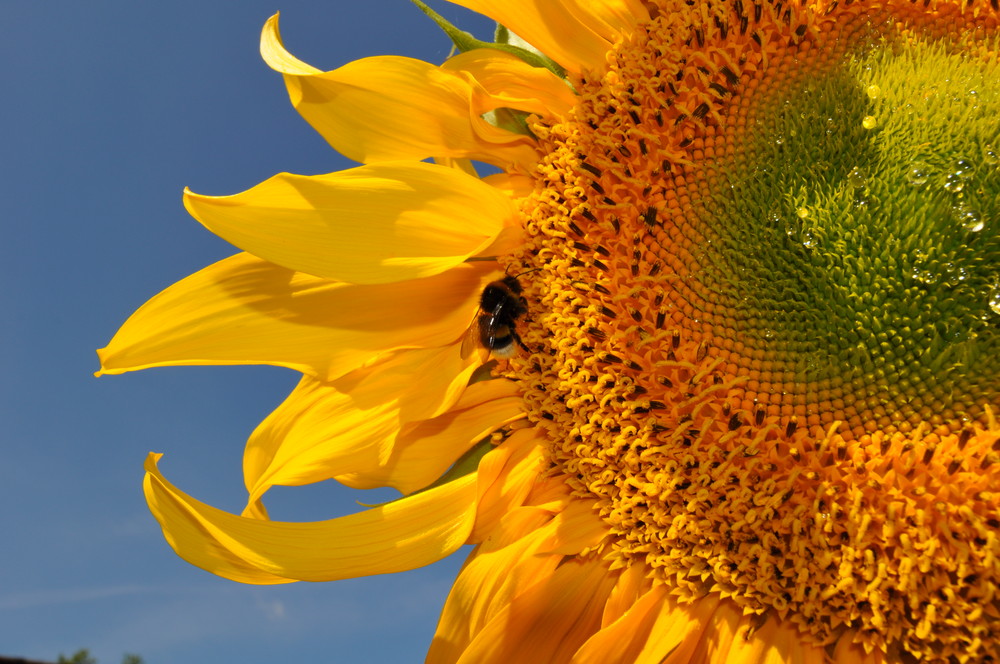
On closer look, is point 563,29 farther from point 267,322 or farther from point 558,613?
point 558,613

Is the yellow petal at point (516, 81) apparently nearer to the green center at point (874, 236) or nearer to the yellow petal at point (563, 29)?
the yellow petal at point (563, 29)

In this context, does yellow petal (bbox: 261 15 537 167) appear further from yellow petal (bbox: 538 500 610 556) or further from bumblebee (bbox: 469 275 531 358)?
yellow petal (bbox: 538 500 610 556)

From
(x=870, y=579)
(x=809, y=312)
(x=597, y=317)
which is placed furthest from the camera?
(x=597, y=317)

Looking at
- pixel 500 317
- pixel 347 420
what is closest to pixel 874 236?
pixel 500 317

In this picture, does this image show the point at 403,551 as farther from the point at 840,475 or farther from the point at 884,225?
the point at 884,225

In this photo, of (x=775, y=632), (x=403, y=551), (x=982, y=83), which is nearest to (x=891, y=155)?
(x=982, y=83)

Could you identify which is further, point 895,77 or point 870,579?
point 895,77

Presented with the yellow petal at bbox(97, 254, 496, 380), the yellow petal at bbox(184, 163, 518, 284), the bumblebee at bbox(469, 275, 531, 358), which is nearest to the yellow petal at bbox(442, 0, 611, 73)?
the yellow petal at bbox(184, 163, 518, 284)

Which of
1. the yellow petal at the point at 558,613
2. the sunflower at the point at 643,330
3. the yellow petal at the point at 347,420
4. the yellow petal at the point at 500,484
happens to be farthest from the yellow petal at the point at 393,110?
the yellow petal at the point at 558,613
